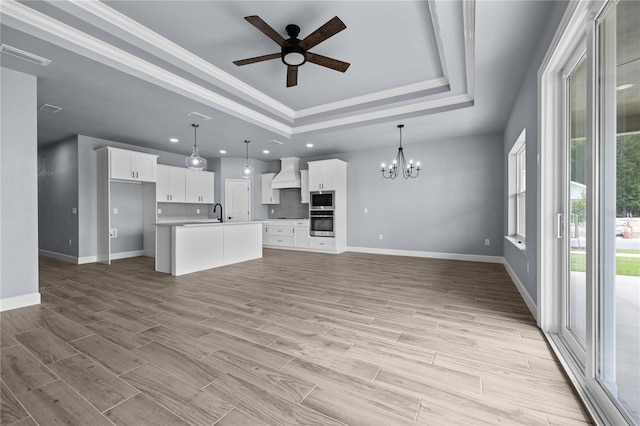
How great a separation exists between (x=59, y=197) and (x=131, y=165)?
75.6 inches

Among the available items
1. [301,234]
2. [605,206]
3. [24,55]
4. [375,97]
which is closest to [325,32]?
[375,97]

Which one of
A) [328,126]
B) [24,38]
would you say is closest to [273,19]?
[24,38]

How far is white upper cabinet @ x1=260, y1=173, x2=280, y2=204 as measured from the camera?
Result: 26.2 feet

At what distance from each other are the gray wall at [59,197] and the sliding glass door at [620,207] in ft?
25.4

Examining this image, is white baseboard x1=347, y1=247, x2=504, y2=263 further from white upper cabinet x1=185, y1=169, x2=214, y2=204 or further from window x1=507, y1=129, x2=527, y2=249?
white upper cabinet x1=185, y1=169, x2=214, y2=204

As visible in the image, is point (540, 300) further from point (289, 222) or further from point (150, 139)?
point (150, 139)

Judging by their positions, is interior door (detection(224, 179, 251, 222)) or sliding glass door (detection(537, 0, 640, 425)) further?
interior door (detection(224, 179, 251, 222))

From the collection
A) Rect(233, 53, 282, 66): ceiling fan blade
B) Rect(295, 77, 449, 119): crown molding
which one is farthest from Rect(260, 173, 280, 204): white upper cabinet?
Rect(233, 53, 282, 66): ceiling fan blade

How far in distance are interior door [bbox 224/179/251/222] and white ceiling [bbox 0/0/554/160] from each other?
2.63 metres

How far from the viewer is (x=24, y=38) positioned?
2395 mm

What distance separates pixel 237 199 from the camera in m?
7.97

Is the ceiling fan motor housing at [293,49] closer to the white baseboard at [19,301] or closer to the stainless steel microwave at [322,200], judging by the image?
the white baseboard at [19,301]

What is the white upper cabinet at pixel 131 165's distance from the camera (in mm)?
5484

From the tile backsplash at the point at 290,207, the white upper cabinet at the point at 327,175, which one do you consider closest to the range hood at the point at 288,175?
the tile backsplash at the point at 290,207
